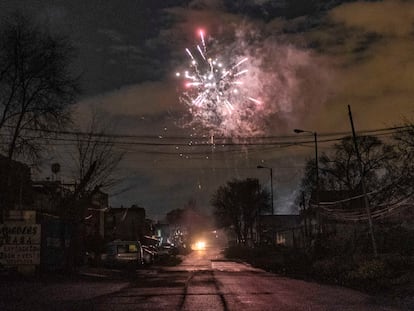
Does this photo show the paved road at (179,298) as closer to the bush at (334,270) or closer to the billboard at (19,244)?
the billboard at (19,244)

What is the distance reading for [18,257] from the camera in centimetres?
A: 2669

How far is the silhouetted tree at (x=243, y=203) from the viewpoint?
326ft

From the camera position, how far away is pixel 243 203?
330 ft

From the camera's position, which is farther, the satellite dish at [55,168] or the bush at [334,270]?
the satellite dish at [55,168]

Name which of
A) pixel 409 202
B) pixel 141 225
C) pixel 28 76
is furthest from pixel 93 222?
pixel 409 202

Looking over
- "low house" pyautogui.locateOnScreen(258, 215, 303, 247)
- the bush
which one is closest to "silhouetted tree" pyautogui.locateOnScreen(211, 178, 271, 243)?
"low house" pyautogui.locateOnScreen(258, 215, 303, 247)

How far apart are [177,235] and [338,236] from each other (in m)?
100

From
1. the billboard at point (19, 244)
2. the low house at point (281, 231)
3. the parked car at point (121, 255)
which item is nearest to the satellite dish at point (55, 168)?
the parked car at point (121, 255)

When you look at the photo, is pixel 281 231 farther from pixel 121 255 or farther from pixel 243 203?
pixel 121 255

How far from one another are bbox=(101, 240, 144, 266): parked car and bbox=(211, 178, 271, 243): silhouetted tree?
58891mm

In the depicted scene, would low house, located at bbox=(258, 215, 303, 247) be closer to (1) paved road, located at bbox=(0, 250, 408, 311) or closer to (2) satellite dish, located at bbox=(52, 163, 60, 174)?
(2) satellite dish, located at bbox=(52, 163, 60, 174)

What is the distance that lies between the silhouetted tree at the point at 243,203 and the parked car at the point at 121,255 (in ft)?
193

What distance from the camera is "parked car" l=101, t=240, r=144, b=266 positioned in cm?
3822

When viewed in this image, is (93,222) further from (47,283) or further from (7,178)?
(47,283)
